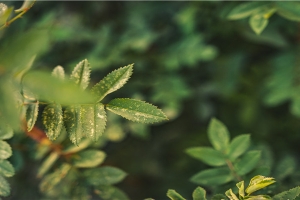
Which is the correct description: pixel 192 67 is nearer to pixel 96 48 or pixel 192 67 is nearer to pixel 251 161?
pixel 96 48

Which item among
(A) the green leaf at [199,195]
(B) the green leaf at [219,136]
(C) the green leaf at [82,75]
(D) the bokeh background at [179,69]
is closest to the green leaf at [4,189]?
(C) the green leaf at [82,75]

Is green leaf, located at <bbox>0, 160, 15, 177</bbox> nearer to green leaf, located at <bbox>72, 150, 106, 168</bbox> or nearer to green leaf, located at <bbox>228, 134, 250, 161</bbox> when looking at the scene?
green leaf, located at <bbox>72, 150, 106, 168</bbox>

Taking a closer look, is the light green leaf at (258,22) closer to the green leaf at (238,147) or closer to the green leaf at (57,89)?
the green leaf at (238,147)

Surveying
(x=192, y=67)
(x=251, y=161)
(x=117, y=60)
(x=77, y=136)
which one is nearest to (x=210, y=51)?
(x=192, y=67)

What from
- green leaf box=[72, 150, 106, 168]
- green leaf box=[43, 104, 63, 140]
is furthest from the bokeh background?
green leaf box=[43, 104, 63, 140]

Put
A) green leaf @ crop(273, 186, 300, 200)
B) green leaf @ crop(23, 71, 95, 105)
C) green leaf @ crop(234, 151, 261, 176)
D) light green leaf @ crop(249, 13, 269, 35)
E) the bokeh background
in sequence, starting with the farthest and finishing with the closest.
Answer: the bokeh background < light green leaf @ crop(249, 13, 269, 35) < green leaf @ crop(234, 151, 261, 176) < green leaf @ crop(273, 186, 300, 200) < green leaf @ crop(23, 71, 95, 105)

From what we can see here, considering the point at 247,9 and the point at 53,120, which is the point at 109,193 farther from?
the point at 247,9
